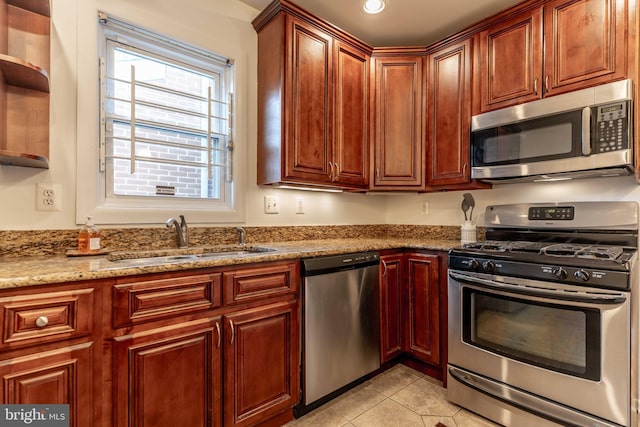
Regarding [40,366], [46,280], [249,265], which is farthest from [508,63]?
[40,366]

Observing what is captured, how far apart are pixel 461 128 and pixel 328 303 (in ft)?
5.20

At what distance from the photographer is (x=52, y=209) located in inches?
60.3

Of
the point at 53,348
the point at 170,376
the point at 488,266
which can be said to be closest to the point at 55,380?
the point at 53,348

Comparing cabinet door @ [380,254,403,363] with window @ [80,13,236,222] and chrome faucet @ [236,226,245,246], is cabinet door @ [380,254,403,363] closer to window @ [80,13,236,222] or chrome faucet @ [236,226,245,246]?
chrome faucet @ [236,226,245,246]

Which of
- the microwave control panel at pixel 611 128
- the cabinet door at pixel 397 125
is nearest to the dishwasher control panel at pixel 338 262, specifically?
the cabinet door at pixel 397 125

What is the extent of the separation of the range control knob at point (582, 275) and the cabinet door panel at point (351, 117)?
1.46 meters

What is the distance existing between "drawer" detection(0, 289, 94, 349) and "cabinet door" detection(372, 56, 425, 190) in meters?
2.02

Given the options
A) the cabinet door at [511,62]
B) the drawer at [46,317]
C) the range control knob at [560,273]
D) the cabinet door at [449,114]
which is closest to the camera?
the drawer at [46,317]

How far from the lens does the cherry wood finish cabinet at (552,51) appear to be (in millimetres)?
1672

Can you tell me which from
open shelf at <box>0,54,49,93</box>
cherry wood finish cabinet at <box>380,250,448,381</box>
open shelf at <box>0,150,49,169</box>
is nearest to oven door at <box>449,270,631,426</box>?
cherry wood finish cabinet at <box>380,250,448,381</box>

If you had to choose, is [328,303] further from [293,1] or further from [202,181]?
[293,1]

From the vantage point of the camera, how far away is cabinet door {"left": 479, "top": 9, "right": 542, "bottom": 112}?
1.94m

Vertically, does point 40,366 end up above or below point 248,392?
above

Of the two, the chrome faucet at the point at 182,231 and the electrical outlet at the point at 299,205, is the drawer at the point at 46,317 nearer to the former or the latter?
the chrome faucet at the point at 182,231
